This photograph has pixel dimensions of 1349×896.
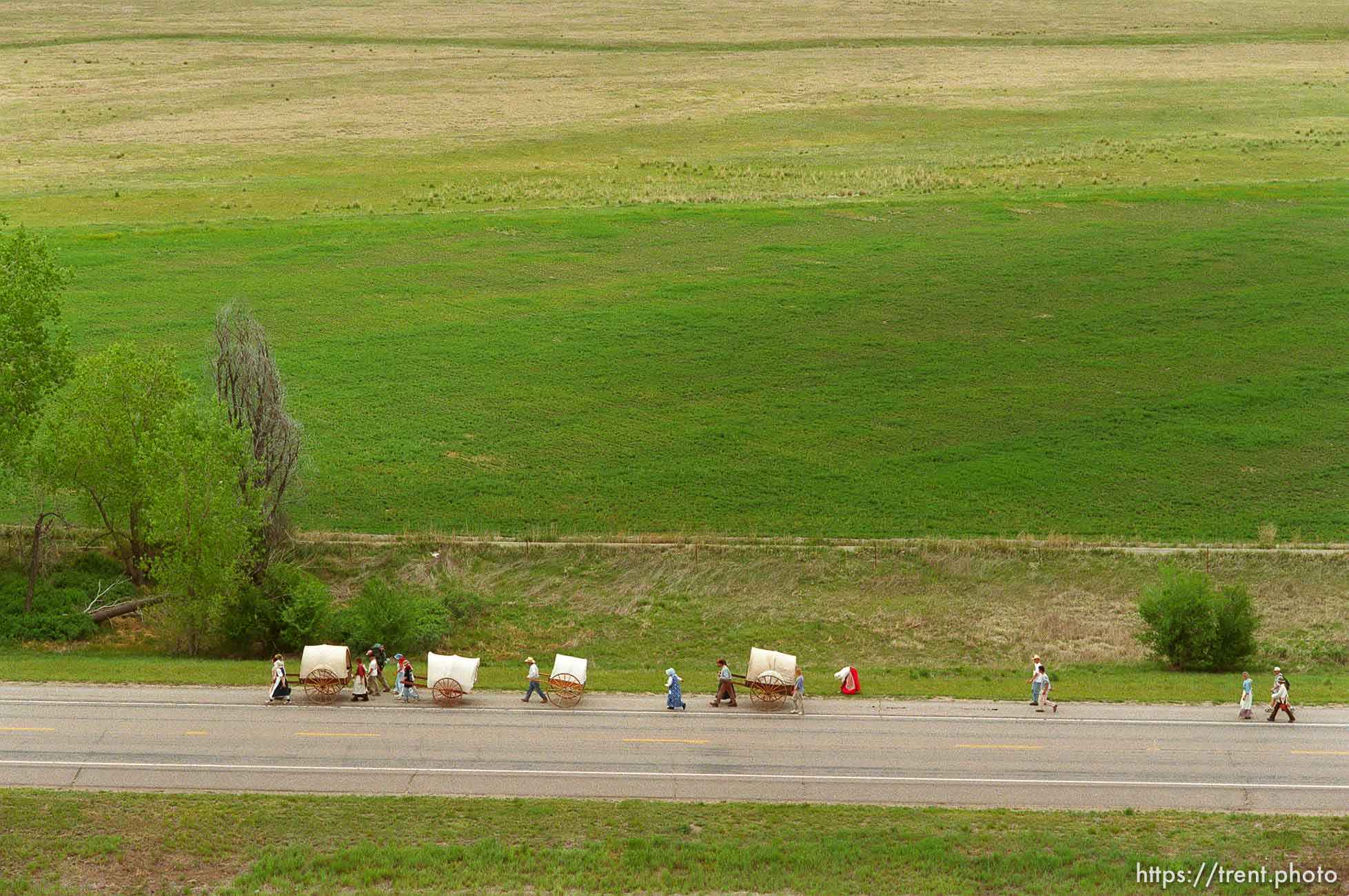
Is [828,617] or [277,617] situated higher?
[828,617]

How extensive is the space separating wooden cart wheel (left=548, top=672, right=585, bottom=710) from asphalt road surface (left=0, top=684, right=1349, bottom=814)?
20.6 inches

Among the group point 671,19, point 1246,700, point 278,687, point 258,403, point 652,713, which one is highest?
point 671,19

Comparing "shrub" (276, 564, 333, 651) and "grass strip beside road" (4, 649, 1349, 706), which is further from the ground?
"shrub" (276, 564, 333, 651)

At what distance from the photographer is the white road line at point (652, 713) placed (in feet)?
140

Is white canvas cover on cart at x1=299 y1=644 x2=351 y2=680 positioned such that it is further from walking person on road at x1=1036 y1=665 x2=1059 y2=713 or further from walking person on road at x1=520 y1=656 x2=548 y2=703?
walking person on road at x1=1036 y1=665 x2=1059 y2=713

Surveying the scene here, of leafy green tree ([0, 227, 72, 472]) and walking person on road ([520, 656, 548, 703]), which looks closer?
walking person on road ([520, 656, 548, 703])

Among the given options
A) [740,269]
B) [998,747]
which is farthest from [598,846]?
[740,269]

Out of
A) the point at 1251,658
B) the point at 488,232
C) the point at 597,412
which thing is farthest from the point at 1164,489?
the point at 488,232

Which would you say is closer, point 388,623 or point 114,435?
point 388,623

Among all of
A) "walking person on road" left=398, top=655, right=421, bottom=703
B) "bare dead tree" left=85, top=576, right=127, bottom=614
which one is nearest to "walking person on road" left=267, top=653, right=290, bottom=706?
"walking person on road" left=398, top=655, right=421, bottom=703

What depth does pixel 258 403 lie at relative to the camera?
182 feet

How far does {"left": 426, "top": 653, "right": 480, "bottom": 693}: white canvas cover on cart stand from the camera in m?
43.6

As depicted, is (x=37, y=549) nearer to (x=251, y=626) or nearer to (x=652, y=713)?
(x=251, y=626)

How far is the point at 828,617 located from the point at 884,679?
22.8 feet
